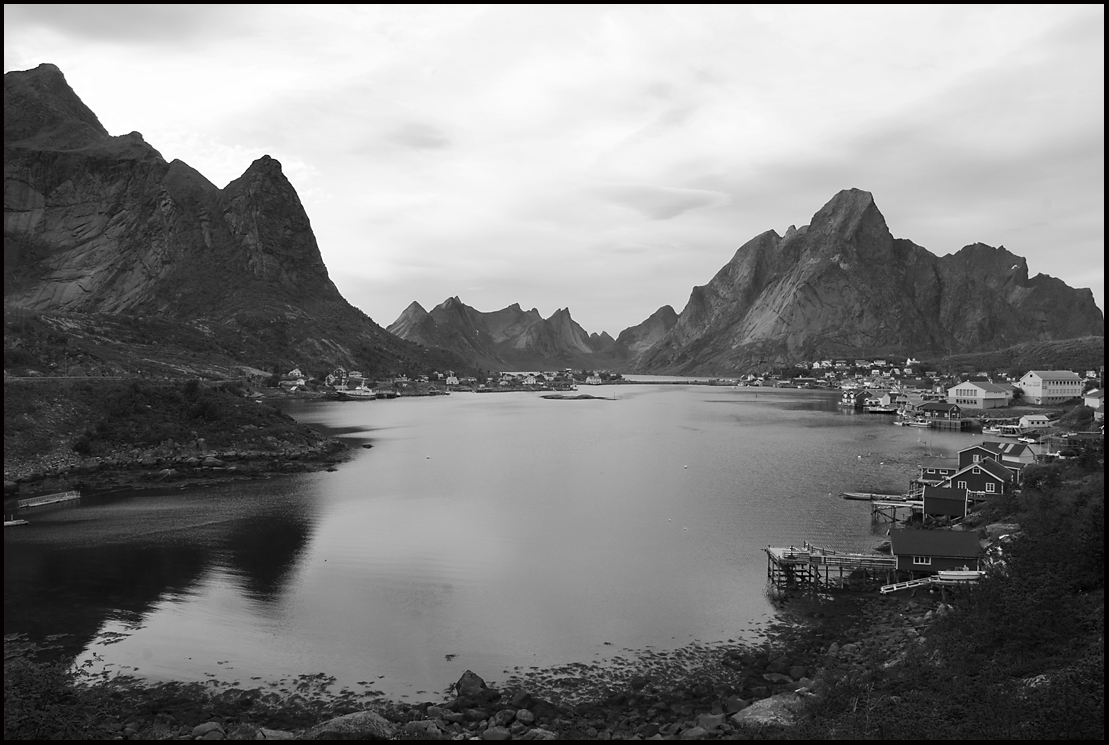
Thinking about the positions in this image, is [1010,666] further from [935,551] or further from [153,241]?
[153,241]

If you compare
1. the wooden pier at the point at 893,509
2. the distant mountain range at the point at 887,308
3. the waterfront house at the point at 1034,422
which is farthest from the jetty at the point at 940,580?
the distant mountain range at the point at 887,308

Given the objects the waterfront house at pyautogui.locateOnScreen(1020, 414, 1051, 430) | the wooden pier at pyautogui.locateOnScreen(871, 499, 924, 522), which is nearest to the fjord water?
the wooden pier at pyautogui.locateOnScreen(871, 499, 924, 522)

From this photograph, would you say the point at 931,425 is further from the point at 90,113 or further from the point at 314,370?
the point at 90,113

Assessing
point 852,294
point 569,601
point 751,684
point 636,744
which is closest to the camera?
point 636,744

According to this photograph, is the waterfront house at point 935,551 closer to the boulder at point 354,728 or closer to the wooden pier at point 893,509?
→ the wooden pier at point 893,509

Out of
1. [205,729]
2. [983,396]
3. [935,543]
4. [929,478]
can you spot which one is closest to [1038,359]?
[983,396]

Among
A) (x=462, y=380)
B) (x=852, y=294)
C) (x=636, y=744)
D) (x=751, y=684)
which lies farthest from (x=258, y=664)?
(x=852, y=294)

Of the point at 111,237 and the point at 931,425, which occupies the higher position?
the point at 111,237
